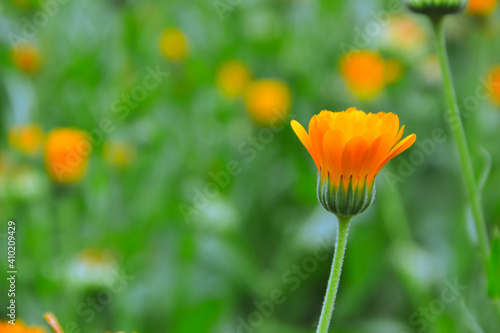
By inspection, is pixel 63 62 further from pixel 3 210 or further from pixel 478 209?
pixel 478 209

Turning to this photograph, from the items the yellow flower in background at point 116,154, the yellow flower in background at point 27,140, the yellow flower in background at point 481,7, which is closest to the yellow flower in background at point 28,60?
the yellow flower in background at point 27,140

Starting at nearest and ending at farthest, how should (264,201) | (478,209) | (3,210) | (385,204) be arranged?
1. (478,209)
2. (3,210)
3. (385,204)
4. (264,201)

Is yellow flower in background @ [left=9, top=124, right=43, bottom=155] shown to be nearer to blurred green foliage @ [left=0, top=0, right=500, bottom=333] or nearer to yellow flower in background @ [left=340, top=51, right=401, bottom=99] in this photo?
blurred green foliage @ [left=0, top=0, right=500, bottom=333]

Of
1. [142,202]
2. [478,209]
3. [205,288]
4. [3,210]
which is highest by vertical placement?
[478,209]

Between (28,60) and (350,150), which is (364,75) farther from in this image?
(350,150)

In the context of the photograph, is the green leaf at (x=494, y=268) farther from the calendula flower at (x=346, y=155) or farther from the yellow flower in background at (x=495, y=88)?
the yellow flower in background at (x=495, y=88)

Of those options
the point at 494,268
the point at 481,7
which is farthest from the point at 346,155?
the point at 481,7

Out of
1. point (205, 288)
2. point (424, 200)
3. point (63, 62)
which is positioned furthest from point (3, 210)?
point (424, 200)
